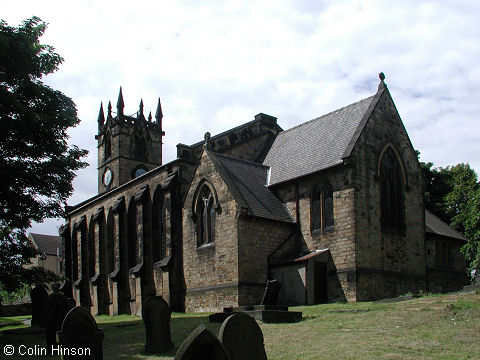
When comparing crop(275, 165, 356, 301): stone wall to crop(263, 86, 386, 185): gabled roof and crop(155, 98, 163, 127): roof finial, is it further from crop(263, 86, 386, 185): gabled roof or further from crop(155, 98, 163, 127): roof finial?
crop(155, 98, 163, 127): roof finial

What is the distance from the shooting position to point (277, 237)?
29.8m

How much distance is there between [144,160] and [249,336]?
5451 centimetres

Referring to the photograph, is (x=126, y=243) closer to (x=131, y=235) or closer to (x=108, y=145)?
(x=131, y=235)

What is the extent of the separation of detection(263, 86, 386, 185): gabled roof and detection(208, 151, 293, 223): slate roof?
96cm

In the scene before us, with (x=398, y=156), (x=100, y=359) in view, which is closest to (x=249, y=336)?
(x=100, y=359)

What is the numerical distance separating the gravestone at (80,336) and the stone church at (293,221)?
43.9 ft

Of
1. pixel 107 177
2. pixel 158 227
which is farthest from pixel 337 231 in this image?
pixel 107 177

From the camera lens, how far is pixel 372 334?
15641 mm

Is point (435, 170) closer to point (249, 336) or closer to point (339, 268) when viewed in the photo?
point (339, 268)

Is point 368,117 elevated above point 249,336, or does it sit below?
above

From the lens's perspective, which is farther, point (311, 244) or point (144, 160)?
point (144, 160)

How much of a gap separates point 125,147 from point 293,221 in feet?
119

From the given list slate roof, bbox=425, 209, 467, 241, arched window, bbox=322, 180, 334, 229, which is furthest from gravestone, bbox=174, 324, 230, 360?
slate roof, bbox=425, 209, 467, 241

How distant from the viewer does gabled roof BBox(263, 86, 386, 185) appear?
29484 mm
